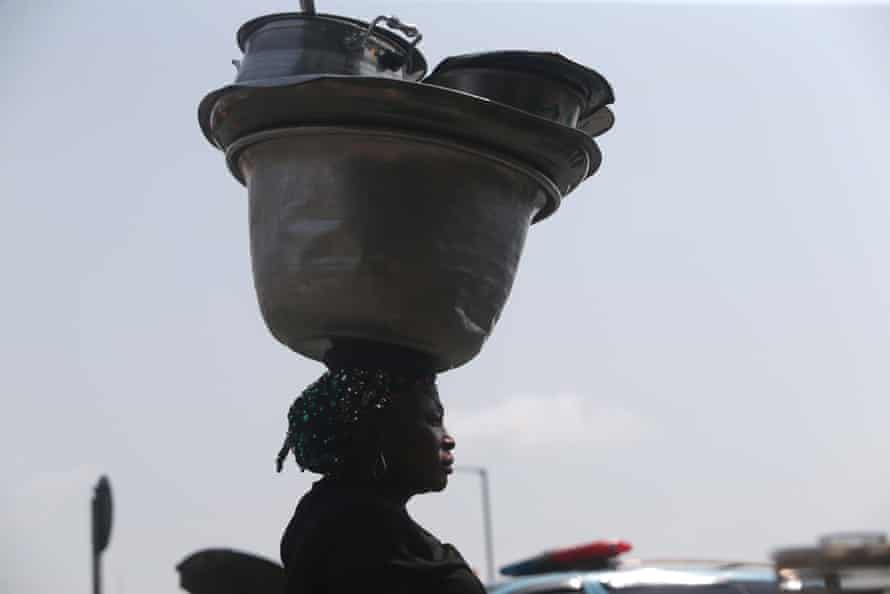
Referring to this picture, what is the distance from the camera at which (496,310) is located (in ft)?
11.5

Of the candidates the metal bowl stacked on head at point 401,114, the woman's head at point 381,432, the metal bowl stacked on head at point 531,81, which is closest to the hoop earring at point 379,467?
the woman's head at point 381,432

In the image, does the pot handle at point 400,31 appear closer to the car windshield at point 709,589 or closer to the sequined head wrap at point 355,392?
the sequined head wrap at point 355,392

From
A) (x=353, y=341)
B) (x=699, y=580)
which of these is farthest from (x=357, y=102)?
(x=699, y=580)

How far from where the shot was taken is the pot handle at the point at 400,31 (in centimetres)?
360

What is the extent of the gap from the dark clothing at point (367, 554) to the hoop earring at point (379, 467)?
1.5 inches

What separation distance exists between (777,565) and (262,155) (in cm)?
140

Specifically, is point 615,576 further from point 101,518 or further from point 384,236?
point 384,236

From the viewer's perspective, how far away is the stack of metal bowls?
3.31 metres

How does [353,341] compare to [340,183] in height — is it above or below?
below

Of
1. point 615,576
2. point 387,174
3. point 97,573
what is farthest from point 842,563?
point 97,573

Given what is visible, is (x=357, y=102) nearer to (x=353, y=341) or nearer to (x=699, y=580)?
(x=353, y=341)

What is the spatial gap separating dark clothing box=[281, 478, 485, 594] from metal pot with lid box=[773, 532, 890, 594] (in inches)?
27.1

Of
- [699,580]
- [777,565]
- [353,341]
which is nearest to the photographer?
[777,565]

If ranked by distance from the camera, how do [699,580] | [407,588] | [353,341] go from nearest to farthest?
[407,588]
[353,341]
[699,580]
